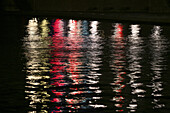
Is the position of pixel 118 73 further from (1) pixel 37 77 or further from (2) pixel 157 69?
(1) pixel 37 77

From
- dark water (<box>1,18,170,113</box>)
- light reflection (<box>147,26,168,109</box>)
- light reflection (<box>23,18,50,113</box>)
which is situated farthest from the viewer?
light reflection (<box>147,26,168,109</box>)

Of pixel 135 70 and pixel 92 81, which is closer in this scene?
pixel 92 81

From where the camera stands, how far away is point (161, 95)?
8008 mm

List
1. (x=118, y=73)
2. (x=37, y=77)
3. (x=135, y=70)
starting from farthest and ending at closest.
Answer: (x=135, y=70) → (x=118, y=73) → (x=37, y=77)

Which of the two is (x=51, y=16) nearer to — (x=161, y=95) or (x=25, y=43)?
(x=25, y=43)

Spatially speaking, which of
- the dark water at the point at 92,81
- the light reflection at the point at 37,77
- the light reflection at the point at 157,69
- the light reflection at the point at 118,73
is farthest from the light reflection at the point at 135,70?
the light reflection at the point at 37,77

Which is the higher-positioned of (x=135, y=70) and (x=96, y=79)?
(x=135, y=70)

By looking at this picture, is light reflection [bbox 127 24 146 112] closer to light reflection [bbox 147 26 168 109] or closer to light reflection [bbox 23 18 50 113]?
light reflection [bbox 147 26 168 109]

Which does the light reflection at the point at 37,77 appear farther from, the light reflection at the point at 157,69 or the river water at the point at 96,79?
the light reflection at the point at 157,69

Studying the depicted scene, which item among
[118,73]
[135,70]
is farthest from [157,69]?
[118,73]

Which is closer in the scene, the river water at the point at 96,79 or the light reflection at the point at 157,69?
the river water at the point at 96,79

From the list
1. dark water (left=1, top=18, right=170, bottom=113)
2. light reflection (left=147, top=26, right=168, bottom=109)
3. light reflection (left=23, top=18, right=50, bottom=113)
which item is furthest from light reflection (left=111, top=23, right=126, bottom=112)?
light reflection (left=23, top=18, right=50, bottom=113)

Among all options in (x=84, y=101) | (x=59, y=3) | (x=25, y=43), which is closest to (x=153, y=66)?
(x=84, y=101)

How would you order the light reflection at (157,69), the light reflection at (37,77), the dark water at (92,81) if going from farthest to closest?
the light reflection at (157,69)
the light reflection at (37,77)
the dark water at (92,81)
